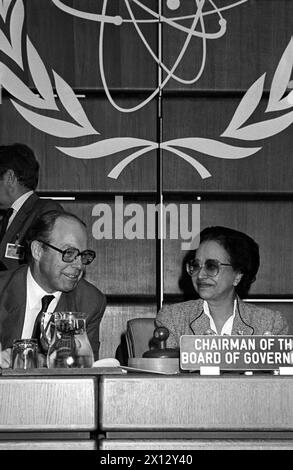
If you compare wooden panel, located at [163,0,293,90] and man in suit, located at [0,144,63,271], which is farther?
wooden panel, located at [163,0,293,90]

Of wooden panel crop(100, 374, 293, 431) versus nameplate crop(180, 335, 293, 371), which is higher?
nameplate crop(180, 335, 293, 371)

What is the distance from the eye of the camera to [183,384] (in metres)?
1.95

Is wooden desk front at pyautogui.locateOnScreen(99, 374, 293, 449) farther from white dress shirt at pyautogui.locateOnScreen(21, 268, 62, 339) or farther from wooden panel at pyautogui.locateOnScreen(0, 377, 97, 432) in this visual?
white dress shirt at pyautogui.locateOnScreen(21, 268, 62, 339)

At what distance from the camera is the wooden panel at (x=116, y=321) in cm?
489

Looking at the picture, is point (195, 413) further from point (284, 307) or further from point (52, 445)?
point (284, 307)

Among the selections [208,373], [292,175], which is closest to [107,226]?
[292,175]

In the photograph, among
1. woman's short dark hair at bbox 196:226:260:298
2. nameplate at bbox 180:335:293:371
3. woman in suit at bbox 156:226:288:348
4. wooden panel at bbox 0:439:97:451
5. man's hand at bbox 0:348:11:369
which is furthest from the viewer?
woman's short dark hair at bbox 196:226:260:298

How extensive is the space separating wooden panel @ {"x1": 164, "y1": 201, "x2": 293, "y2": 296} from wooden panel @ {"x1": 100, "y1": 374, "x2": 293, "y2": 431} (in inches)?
115

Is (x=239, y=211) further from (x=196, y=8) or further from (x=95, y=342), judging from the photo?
(x=95, y=342)

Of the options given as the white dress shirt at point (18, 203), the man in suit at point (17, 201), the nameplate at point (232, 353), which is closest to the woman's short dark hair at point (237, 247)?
the man in suit at point (17, 201)

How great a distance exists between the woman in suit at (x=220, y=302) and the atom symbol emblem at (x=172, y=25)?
1.22 m

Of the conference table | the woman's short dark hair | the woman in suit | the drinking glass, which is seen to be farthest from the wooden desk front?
the woman's short dark hair

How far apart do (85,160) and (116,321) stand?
84 centimetres

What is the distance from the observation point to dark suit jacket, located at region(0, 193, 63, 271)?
15.2ft
